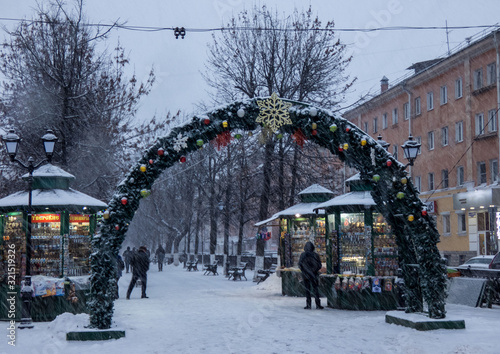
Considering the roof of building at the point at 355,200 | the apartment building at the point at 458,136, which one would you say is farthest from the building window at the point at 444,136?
the roof of building at the point at 355,200

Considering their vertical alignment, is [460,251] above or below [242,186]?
below

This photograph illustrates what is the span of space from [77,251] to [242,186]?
21.6 m

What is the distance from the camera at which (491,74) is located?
1348 inches

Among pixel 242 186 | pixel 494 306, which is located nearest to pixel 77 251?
pixel 494 306

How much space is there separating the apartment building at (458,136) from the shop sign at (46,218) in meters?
19.0

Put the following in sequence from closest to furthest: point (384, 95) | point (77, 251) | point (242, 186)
Answer: point (77, 251)
point (242, 186)
point (384, 95)

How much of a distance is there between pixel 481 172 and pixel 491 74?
5574 mm

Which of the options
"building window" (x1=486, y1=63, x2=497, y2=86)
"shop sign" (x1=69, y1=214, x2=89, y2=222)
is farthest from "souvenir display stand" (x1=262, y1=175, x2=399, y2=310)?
"building window" (x1=486, y1=63, x2=497, y2=86)

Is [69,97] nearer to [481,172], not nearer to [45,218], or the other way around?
[45,218]

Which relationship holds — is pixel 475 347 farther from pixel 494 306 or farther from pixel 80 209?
pixel 80 209

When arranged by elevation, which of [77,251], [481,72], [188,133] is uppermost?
[481,72]

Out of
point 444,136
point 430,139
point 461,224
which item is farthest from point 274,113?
point 430,139

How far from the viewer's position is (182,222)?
2040 inches

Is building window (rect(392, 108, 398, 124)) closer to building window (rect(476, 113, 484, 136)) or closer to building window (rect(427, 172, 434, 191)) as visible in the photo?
building window (rect(427, 172, 434, 191))
